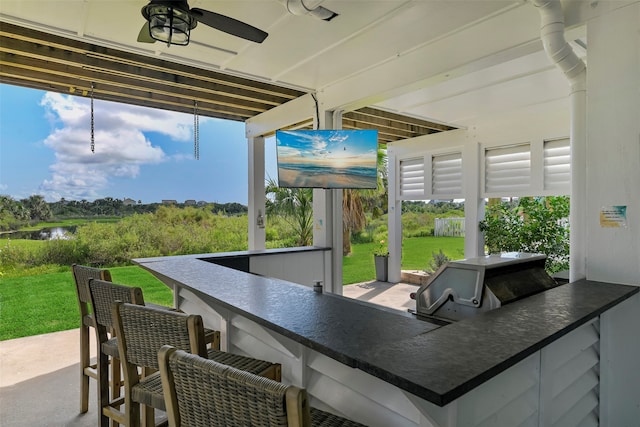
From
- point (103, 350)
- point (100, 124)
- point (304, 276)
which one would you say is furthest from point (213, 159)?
point (103, 350)

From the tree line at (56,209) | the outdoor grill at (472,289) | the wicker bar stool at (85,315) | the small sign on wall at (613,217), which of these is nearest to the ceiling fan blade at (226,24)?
the wicker bar stool at (85,315)

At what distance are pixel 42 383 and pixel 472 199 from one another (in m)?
5.82

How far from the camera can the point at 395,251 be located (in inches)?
300

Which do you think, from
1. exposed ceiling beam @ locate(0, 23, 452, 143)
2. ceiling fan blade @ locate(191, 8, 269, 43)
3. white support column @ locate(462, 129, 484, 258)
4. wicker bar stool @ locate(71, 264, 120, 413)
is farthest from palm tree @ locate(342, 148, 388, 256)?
wicker bar stool @ locate(71, 264, 120, 413)

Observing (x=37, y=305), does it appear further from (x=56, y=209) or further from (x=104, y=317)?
(x=104, y=317)

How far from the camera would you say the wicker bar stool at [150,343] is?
4.31 ft

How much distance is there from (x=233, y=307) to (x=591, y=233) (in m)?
1.95

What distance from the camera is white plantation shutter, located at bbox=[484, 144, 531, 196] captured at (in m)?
5.35

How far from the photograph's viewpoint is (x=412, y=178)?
A: 23.6ft

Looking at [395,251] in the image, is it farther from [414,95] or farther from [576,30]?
[576,30]

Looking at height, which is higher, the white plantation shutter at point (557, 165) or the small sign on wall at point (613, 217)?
the white plantation shutter at point (557, 165)

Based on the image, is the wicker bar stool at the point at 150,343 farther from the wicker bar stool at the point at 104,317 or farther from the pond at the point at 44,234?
the pond at the point at 44,234

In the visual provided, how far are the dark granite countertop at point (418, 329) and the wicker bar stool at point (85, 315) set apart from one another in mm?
637

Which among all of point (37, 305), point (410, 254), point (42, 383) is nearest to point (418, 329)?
point (42, 383)
